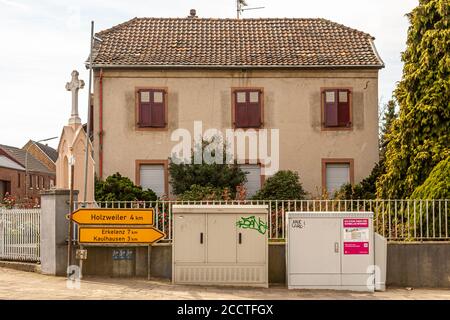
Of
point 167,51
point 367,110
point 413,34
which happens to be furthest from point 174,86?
point 413,34

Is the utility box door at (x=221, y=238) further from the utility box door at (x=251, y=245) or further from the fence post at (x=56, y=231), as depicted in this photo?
the fence post at (x=56, y=231)

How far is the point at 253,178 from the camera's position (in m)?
29.8

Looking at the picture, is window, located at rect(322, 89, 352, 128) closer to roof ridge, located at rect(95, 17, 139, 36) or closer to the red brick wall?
roof ridge, located at rect(95, 17, 139, 36)

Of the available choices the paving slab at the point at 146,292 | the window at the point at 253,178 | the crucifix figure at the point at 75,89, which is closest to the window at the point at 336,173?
the window at the point at 253,178

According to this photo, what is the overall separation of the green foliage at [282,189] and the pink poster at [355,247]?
11.9m

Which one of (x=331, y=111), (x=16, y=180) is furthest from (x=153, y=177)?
(x=16, y=180)

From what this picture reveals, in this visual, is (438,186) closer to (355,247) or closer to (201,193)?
(355,247)

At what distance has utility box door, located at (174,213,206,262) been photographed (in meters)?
16.1

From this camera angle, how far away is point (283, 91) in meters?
30.2

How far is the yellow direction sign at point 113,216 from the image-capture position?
16703 millimetres

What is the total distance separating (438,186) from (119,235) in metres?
7.96

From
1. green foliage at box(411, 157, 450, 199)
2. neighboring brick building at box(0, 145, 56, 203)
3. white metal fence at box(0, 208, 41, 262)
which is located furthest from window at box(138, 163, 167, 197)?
neighboring brick building at box(0, 145, 56, 203)

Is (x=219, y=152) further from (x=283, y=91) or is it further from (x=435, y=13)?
(x=435, y=13)

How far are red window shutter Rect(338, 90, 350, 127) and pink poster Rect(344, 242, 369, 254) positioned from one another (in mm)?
14470
